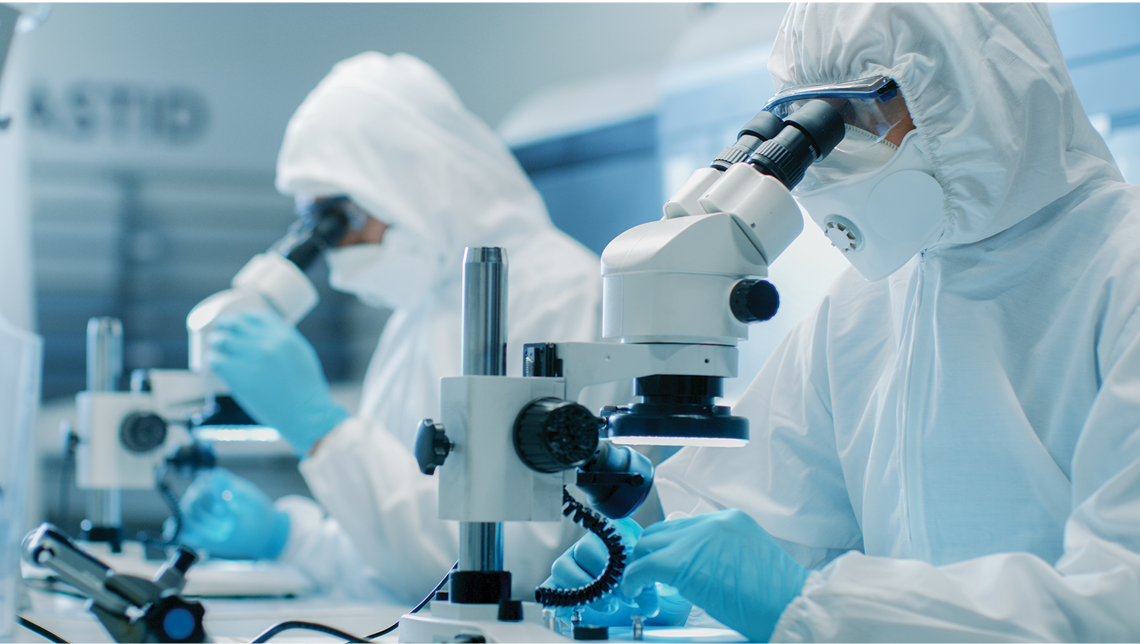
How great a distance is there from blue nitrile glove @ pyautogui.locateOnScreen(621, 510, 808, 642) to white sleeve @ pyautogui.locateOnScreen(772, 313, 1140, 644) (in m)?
0.03

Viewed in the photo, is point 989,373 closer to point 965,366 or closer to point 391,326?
point 965,366

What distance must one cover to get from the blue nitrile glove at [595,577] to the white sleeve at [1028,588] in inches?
7.7

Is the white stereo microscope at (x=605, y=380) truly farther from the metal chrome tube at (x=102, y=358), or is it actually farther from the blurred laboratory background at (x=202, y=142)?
the blurred laboratory background at (x=202, y=142)

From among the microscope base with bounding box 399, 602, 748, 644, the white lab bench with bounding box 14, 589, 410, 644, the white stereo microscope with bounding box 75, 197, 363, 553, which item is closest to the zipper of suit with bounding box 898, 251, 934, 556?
the microscope base with bounding box 399, 602, 748, 644

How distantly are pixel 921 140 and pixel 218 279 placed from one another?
282cm

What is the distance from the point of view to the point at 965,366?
979mm

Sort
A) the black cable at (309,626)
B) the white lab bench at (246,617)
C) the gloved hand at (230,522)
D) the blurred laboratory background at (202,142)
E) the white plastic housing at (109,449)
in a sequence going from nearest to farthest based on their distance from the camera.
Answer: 1. the black cable at (309,626)
2. the white lab bench at (246,617)
3. the white plastic housing at (109,449)
4. the gloved hand at (230,522)
5. the blurred laboratory background at (202,142)

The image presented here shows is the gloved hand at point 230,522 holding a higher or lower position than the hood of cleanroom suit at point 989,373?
lower

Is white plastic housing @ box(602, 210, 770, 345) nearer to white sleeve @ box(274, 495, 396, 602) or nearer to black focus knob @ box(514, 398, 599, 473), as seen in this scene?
black focus knob @ box(514, 398, 599, 473)

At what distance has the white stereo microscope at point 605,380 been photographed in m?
0.75

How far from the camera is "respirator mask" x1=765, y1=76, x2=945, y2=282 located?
3.11ft

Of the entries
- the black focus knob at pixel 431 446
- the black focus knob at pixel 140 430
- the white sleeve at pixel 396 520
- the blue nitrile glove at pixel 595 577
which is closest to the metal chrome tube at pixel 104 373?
the black focus knob at pixel 140 430

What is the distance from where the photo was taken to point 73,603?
1546mm

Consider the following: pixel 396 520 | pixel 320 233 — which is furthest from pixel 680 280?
pixel 320 233
